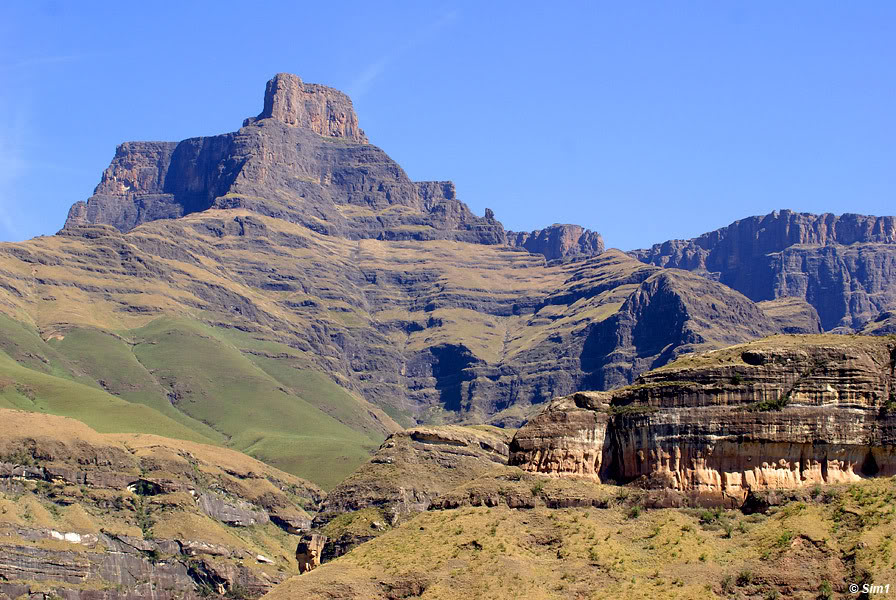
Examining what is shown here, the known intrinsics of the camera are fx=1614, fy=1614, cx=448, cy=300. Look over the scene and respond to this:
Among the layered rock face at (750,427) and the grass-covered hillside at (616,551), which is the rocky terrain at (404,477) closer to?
the layered rock face at (750,427)

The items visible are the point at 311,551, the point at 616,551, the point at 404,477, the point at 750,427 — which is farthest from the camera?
the point at 404,477

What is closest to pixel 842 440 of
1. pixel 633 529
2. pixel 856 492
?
pixel 856 492

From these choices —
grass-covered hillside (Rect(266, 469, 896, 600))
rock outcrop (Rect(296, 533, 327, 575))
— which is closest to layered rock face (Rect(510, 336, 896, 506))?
grass-covered hillside (Rect(266, 469, 896, 600))

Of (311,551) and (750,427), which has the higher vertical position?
(750,427)

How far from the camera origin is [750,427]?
87375 mm

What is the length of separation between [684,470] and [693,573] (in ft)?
31.8

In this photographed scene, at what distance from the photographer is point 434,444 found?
178 metres

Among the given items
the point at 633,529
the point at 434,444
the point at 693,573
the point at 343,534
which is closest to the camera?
the point at 693,573

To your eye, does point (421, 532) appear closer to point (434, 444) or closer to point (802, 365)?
point (802, 365)

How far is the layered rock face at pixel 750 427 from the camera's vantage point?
285 ft

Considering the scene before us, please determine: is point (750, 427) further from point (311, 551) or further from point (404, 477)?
point (404, 477)

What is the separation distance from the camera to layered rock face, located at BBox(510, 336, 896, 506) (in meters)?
87.0

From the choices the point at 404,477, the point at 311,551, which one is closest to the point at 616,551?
the point at 311,551

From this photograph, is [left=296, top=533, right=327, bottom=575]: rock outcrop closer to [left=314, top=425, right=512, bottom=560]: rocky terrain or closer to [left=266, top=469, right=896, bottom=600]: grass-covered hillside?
[left=314, top=425, right=512, bottom=560]: rocky terrain
